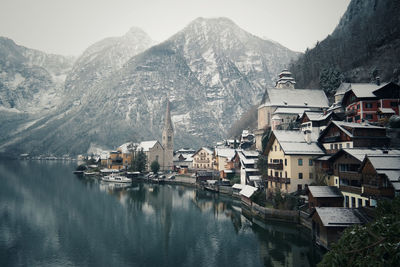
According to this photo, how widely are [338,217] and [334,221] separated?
0.73 metres

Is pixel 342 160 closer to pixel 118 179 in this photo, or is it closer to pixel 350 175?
pixel 350 175

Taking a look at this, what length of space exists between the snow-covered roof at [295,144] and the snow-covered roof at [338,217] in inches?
652

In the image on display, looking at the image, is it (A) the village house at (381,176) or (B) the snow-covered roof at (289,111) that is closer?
(A) the village house at (381,176)

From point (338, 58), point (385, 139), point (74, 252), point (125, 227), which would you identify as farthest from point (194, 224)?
point (338, 58)

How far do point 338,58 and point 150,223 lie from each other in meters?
103

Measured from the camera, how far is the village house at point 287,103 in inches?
3499

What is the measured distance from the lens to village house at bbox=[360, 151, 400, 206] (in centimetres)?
2869

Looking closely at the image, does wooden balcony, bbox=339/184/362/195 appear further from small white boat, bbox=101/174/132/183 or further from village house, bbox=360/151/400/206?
small white boat, bbox=101/174/132/183

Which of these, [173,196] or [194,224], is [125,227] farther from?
[173,196]

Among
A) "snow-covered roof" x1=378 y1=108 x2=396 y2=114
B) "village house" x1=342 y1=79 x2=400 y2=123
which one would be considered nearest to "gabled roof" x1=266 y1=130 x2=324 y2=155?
"village house" x1=342 y1=79 x2=400 y2=123

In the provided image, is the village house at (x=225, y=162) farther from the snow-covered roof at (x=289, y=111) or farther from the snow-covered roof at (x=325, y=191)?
the snow-covered roof at (x=325, y=191)

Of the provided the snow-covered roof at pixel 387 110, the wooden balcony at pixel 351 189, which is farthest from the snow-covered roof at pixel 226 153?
the wooden balcony at pixel 351 189

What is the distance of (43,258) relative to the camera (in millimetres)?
33000

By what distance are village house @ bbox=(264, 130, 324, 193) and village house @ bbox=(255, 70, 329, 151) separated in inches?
1369
